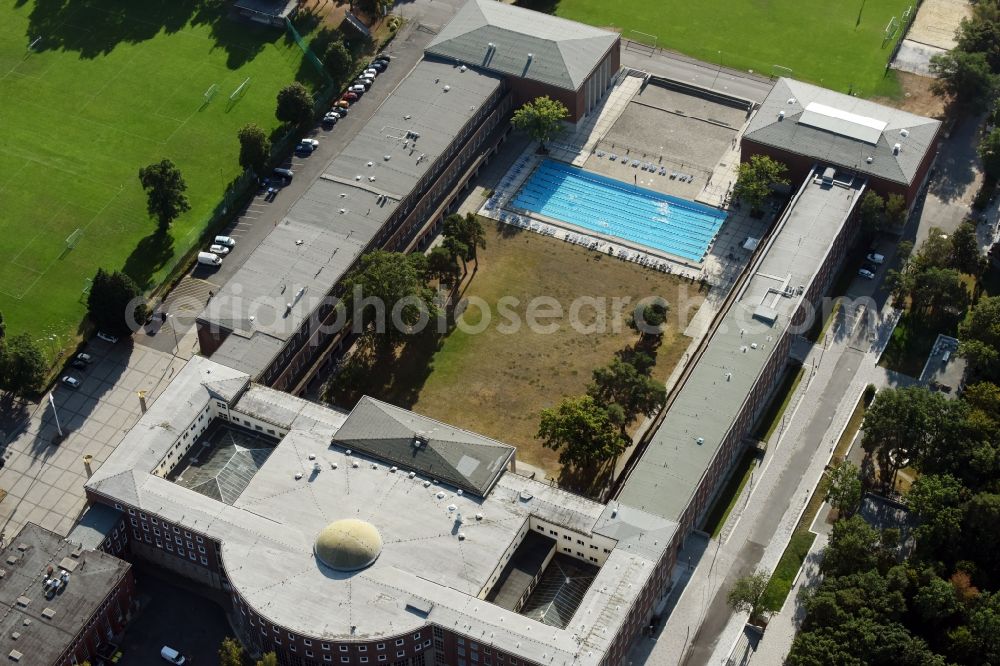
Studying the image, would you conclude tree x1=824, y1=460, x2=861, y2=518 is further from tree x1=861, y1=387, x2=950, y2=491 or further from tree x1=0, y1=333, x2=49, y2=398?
tree x1=0, y1=333, x2=49, y2=398

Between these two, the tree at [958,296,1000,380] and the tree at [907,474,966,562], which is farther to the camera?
the tree at [958,296,1000,380]

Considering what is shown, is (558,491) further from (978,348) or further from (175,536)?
(978,348)

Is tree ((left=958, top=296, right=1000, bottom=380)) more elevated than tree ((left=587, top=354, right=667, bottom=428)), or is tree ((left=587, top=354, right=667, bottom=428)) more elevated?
tree ((left=958, top=296, right=1000, bottom=380))

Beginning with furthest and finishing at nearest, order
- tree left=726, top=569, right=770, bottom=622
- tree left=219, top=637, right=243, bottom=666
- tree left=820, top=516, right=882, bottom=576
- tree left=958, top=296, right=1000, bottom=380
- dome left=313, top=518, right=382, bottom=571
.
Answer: tree left=958, top=296, right=1000, bottom=380
tree left=820, top=516, right=882, bottom=576
tree left=726, top=569, right=770, bottom=622
dome left=313, top=518, right=382, bottom=571
tree left=219, top=637, right=243, bottom=666

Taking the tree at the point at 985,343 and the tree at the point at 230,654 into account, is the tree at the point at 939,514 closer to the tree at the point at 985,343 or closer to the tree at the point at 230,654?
the tree at the point at 985,343

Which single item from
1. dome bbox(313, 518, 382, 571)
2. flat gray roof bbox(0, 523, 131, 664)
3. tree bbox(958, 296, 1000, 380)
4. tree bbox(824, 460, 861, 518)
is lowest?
flat gray roof bbox(0, 523, 131, 664)

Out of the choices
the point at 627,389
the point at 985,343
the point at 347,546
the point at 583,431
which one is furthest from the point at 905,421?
the point at 347,546

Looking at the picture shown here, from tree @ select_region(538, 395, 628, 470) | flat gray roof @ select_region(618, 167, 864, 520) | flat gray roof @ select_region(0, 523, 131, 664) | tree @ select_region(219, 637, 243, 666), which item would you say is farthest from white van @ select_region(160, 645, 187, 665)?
flat gray roof @ select_region(618, 167, 864, 520)

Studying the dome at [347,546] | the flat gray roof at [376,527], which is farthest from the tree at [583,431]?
the dome at [347,546]
